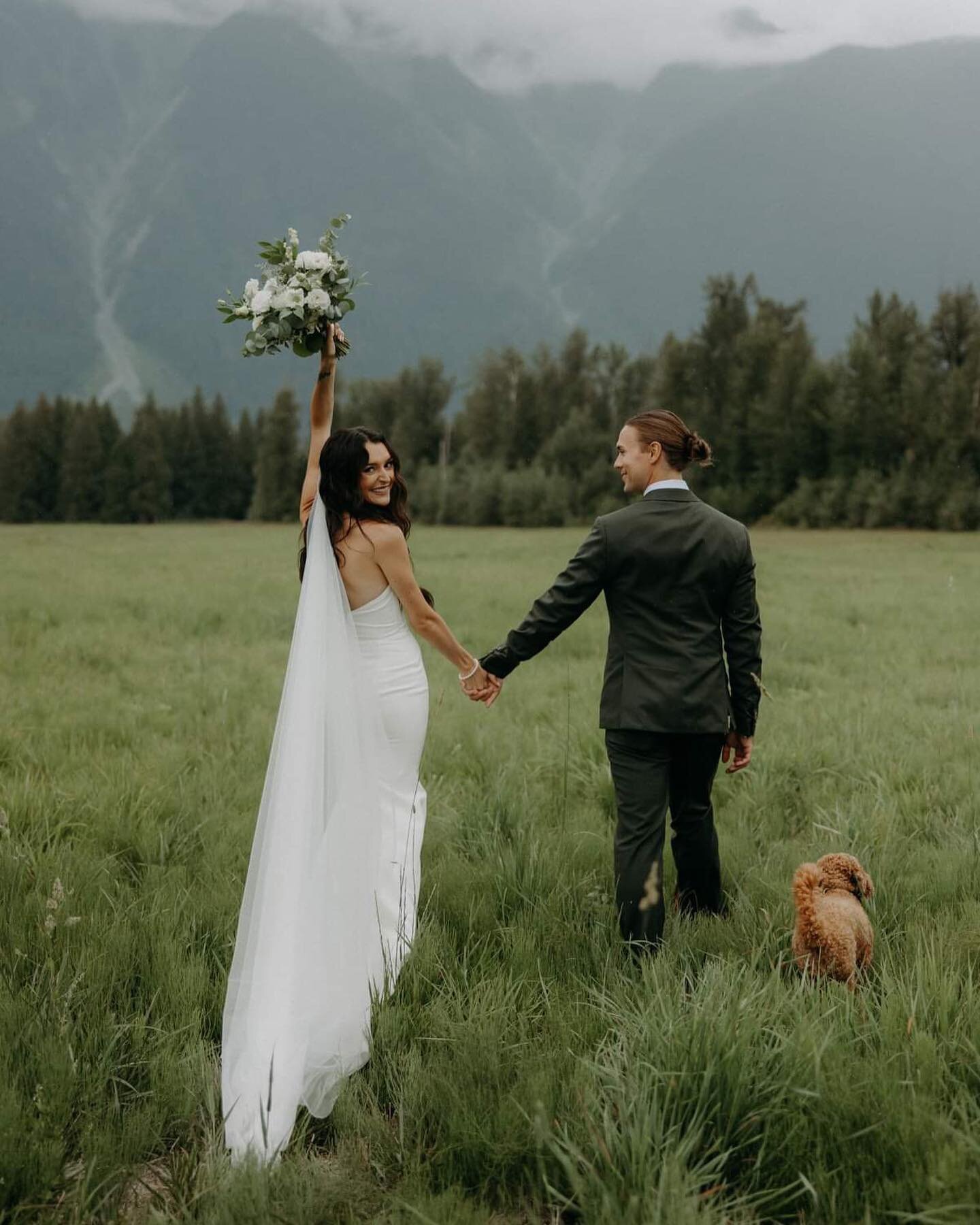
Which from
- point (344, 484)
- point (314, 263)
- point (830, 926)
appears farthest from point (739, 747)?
point (314, 263)

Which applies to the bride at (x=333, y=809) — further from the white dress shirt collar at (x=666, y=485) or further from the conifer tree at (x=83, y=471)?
the conifer tree at (x=83, y=471)

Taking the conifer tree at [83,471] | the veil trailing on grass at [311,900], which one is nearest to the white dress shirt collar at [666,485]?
the veil trailing on grass at [311,900]

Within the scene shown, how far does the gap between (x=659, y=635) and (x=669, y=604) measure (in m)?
0.14

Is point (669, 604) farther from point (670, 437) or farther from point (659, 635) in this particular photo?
point (670, 437)

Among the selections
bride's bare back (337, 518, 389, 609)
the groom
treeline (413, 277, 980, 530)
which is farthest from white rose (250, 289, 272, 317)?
treeline (413, 277, 980, 530)

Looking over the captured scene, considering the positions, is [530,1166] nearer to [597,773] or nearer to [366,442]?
[366,442]

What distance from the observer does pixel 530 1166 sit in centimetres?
300

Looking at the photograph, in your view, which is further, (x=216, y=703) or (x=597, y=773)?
(x=216, y=703)

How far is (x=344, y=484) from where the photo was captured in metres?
4.57

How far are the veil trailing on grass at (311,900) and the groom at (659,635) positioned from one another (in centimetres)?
98

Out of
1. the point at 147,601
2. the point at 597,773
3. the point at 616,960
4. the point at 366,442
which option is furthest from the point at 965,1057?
the point at 147,601

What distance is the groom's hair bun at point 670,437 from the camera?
Result: 449 cm

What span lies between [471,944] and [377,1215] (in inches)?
65.2

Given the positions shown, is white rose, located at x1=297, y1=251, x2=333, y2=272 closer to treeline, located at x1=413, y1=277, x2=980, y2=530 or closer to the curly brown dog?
the curly brown dog
